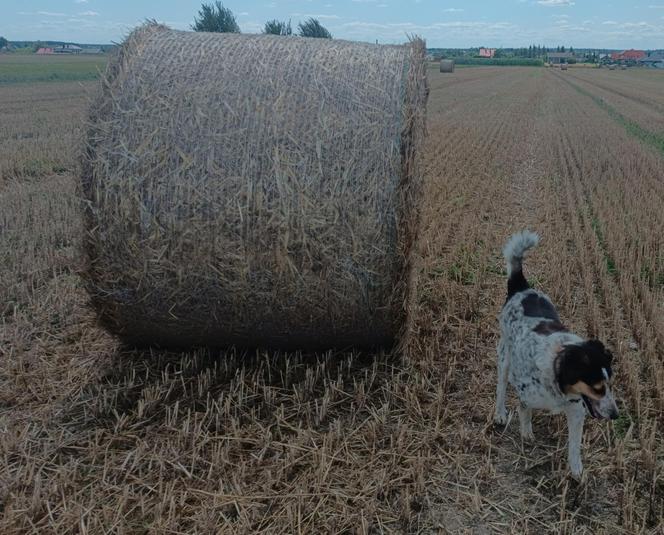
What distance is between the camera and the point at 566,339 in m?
3.11

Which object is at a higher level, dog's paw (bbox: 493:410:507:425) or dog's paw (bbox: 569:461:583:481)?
dog's paw (bbox: 569:461:583:481)

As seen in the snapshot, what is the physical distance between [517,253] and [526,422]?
38.6 inches

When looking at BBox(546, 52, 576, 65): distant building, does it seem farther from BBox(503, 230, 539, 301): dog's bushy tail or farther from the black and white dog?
the black and white dog

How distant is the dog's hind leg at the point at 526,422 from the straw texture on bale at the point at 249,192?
96 cm

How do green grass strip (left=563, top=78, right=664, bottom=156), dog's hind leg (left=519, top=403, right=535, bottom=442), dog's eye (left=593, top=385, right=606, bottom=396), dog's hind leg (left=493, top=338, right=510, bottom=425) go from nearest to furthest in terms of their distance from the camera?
1. dog's eye (left=593, top=385, right=606, bottom=396)
2. dog's hind leg (left=519, top=403, right=535, bottom=442)
3. dog's hind leg (left=493, top=338, right=510, bottom=425)
4. green grass strip (left=563, top=78, right=664, bottom=156)

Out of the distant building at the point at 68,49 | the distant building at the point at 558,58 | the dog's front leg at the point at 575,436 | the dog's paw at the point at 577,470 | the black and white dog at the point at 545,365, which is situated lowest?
the distant building at the point at 558,58

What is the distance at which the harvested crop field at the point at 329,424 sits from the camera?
116 inches

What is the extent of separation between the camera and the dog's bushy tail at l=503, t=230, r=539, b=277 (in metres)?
3.66

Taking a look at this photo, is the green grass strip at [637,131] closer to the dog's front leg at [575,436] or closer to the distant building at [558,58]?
the dog's front leg at [575,436]

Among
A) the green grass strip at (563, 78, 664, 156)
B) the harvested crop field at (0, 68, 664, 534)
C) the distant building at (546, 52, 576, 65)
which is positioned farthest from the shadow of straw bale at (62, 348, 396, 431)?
the distant building at (546, 52, 576, 65)

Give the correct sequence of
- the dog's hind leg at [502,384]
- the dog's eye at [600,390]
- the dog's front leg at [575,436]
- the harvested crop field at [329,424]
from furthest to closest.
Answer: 1. the dog's hind leg at [502,384]
2. the dog's front leg at [575,436]
3. the harvested crop field at [329,424]
4. the dog's eye at [600,390]

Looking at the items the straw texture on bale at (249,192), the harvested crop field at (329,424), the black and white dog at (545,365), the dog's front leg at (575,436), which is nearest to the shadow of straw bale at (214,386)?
the harvested crop field at (329,424)

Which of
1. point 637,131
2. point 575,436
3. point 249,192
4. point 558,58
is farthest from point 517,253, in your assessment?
point 558,58

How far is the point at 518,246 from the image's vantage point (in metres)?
3.68
